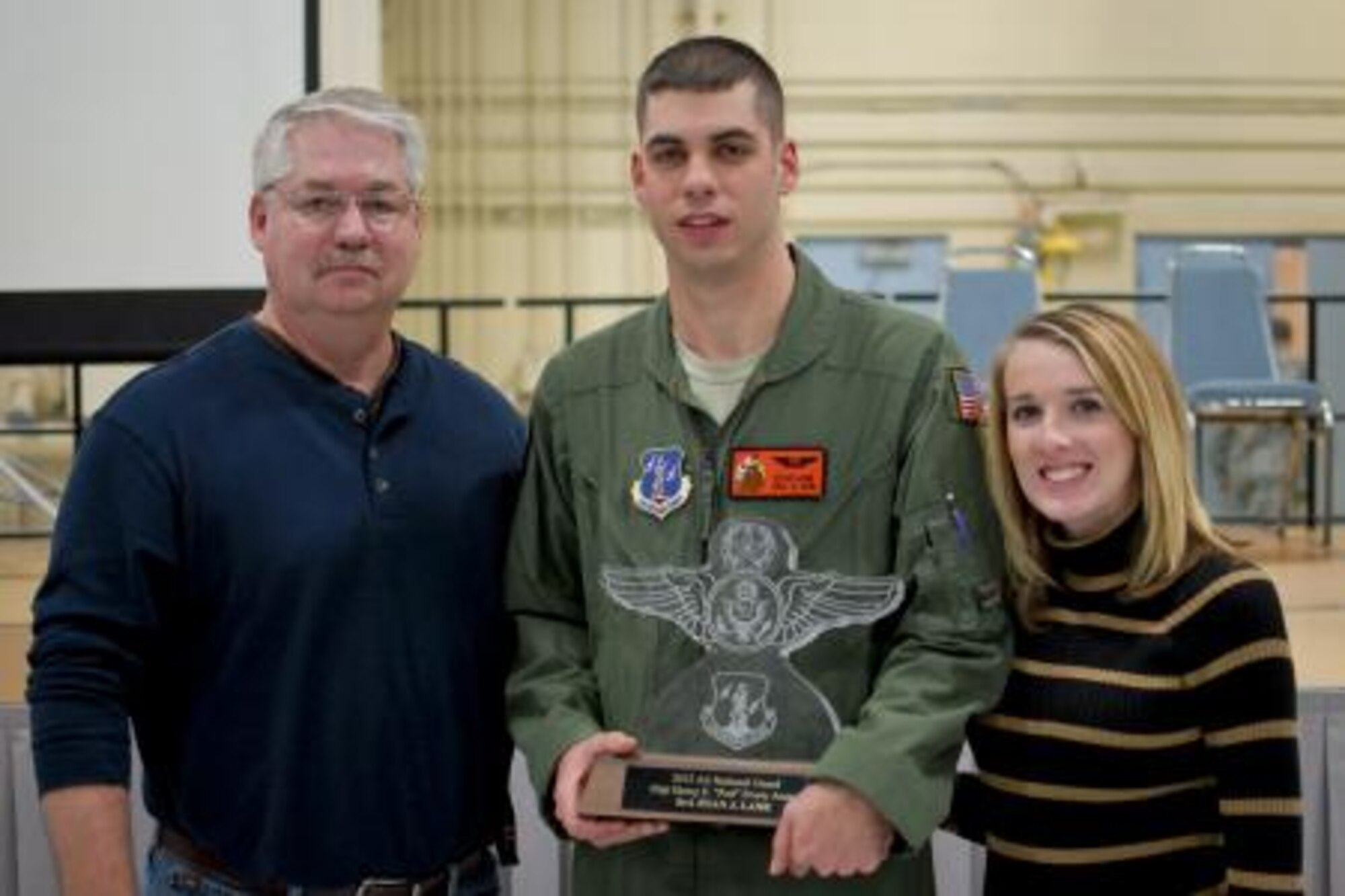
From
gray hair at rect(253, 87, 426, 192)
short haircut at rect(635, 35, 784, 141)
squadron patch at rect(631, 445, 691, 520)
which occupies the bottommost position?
squadron patch at rect(631, 445, 691, 520)

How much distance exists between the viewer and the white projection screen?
3447 mm

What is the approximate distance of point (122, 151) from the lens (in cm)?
355

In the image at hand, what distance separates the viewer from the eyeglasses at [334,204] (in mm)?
1517

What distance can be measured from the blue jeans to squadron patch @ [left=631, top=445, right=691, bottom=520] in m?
0.39

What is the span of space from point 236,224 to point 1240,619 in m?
2.63

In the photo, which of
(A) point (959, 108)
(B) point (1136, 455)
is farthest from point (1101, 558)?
(A) point (959, 108)

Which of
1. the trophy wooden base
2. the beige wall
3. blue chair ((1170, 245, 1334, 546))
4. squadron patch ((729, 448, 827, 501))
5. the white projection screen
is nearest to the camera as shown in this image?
the trophy wooden base

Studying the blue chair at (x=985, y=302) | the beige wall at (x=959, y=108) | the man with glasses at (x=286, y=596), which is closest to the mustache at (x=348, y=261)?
the man with glasses at (x=286, y=596)

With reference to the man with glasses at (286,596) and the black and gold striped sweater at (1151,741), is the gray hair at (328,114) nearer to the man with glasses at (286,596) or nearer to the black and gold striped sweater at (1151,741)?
the man with glasses at (286,596)

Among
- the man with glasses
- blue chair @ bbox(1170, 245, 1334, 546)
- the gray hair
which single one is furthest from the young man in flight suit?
blue chair @ bbox(1170, 245, 1334, 546)

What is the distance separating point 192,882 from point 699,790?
0.48 metres

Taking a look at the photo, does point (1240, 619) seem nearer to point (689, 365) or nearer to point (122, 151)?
point (689, 365)

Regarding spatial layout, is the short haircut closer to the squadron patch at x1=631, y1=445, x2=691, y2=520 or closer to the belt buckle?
the squadron patch at x1=631, y1=445, x2=691, y2=520

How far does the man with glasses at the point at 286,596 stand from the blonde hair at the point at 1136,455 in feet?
1.62
